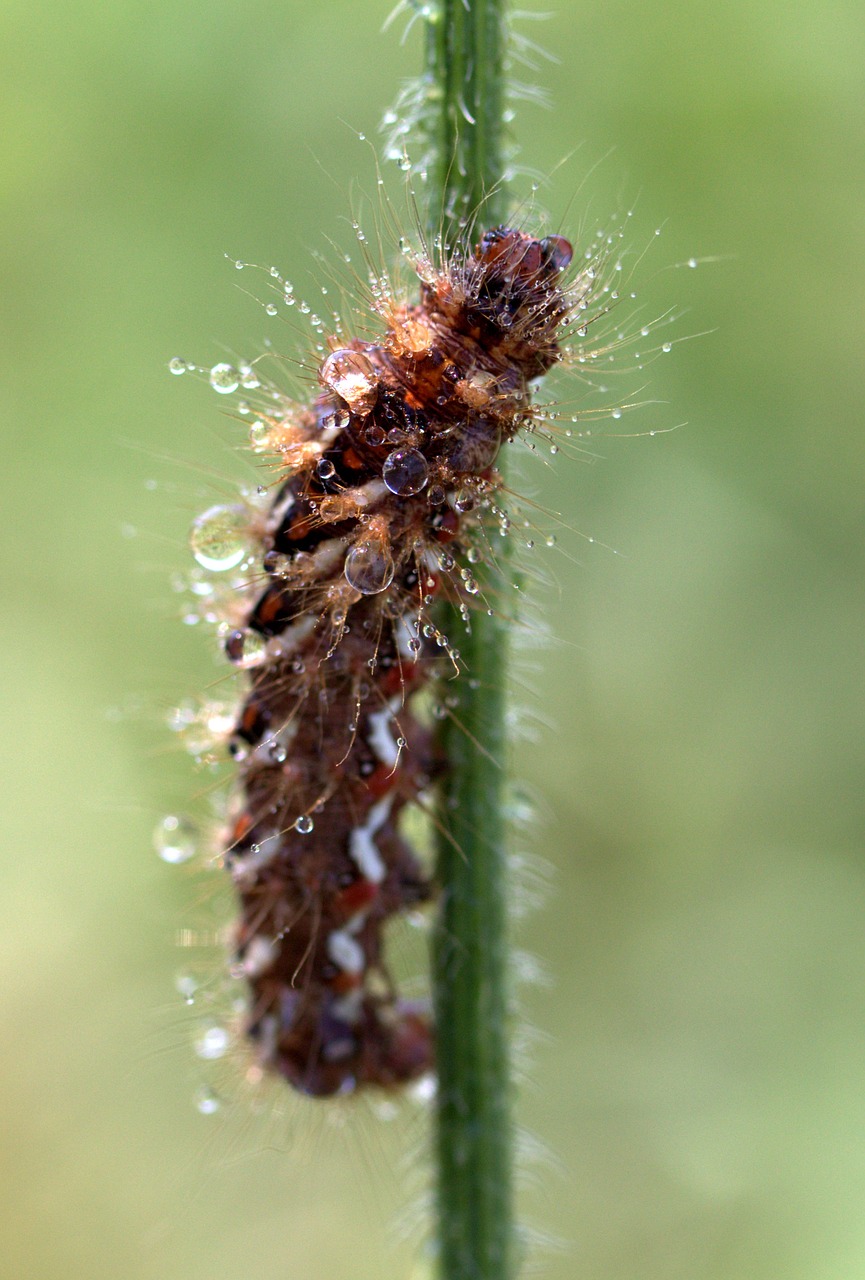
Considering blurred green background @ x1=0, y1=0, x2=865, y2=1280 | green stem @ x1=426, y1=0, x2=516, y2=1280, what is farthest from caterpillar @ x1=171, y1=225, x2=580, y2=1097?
blurred green background @ x1=0, y1=0, x2=865, y2=1280

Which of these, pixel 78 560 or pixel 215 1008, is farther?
pixel 78 560

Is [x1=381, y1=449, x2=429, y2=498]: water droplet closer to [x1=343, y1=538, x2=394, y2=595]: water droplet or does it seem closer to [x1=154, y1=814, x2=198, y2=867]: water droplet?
[x1=343, y1=538, x2=394, y2=595]: water droplet

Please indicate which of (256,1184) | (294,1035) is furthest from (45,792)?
(294,1035)

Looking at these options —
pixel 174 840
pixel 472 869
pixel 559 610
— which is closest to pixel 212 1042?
pixel 174 840

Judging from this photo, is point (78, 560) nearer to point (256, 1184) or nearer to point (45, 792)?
point (45, 792)

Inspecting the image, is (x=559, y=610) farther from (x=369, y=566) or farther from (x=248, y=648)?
(x=369, y=566)

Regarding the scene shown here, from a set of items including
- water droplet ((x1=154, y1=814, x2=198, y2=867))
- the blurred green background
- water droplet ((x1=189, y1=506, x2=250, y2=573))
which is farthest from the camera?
the blurred green background
